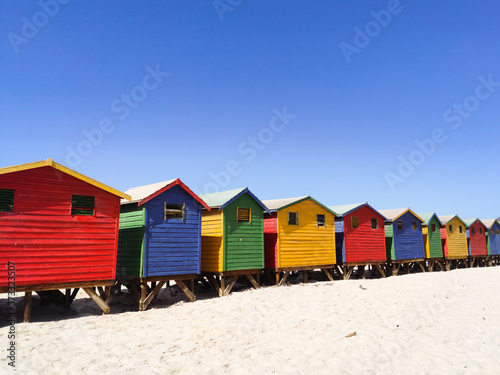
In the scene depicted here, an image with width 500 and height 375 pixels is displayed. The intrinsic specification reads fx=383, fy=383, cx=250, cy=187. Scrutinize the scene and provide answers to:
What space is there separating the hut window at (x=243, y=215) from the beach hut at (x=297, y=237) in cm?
209

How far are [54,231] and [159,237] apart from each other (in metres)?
4.00

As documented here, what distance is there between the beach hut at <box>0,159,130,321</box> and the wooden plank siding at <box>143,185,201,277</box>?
1554mm

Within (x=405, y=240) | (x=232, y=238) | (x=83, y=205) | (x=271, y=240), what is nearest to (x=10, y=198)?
(x=83, y=205)

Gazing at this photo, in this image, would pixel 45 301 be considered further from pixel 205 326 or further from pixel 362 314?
pixel 362 314

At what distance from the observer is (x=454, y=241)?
124ft

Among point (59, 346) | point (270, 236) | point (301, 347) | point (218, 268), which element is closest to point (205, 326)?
point (301, 347)

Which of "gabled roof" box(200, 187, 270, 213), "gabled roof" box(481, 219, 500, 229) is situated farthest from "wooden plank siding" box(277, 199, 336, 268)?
"gabled roof" box(481, 219, 500, 229)

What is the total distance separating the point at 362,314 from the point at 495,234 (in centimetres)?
3952

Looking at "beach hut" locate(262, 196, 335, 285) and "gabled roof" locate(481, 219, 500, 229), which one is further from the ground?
"gabled roof" locate(481, 219, 500, 229)

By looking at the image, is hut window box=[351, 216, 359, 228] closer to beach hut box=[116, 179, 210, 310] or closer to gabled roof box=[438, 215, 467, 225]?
beach hut box=[116, 179, 210, 310]

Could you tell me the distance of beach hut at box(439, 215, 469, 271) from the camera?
120 feet

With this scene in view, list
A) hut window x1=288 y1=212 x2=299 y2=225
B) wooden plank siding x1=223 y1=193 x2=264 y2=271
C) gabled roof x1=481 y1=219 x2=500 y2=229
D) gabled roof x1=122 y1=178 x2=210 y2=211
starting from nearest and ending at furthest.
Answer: gabled roof x1=122 y1=178 x2=210 y2=211 < wooden plank siding x1=223 y1=193 x2=264 y2=271 < hut window x1=288 y1=212 x2=299 y2=225 < gabled roof x1=481 y1=219 x2=500 y2=229

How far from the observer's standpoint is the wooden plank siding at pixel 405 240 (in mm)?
29875

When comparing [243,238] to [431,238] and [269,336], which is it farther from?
[431,238]
